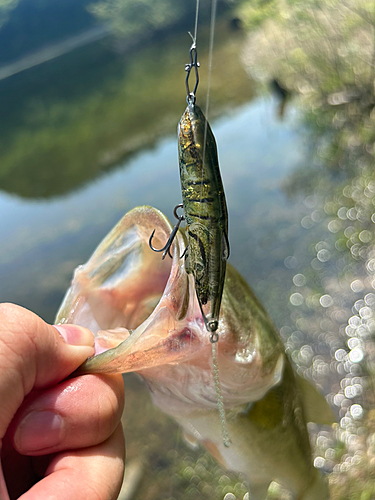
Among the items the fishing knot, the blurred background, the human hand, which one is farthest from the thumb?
the blurred background

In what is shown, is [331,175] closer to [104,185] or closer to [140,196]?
[140,196]

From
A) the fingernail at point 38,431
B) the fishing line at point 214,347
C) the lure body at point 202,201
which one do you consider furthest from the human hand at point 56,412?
the lure body at point 202,201

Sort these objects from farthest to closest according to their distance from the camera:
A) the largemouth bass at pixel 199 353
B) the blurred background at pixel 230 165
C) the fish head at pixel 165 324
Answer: the blurred background at pixel 230 165, the largemouth bass at pixel 199 353, the fish head at pixel 165 324

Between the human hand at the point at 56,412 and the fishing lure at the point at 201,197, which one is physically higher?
the fishing lure at the point at 201,197

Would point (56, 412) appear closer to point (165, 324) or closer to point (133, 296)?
point (165, 324)

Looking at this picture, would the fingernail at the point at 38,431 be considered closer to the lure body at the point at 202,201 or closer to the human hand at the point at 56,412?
the human hand at the point at 56,412

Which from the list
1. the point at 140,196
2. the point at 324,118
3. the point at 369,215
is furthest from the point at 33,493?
the point at 324,118

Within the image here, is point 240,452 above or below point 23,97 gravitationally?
below

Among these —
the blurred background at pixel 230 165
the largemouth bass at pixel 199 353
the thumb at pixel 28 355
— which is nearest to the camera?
the thumb at pixel 28 355

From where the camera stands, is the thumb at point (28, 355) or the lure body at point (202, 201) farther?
the thumb at point (28, 355)
